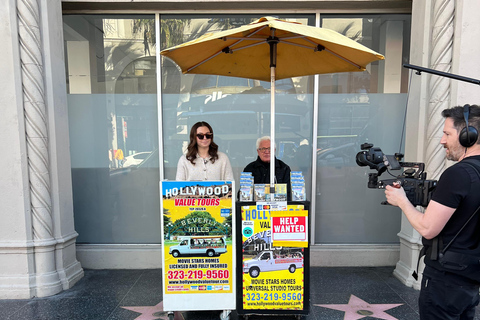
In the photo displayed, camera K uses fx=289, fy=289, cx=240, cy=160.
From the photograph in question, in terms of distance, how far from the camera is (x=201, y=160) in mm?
3240

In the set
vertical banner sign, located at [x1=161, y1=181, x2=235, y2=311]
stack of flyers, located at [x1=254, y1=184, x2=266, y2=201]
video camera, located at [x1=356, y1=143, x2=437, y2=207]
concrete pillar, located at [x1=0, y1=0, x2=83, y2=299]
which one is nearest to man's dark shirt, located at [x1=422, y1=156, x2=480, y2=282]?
video camera, located at [x1=356, y1=143, x2=437, y2=207]

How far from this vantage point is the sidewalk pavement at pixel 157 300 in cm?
317

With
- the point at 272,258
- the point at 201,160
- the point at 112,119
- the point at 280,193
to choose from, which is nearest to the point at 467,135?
the point at 280,193

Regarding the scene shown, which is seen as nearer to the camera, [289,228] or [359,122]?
[289,228]

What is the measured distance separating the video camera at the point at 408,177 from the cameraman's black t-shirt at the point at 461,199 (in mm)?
187

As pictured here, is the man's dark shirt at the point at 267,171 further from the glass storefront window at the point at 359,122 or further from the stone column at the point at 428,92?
the stone column at the point at 428,92

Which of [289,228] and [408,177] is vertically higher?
[408,177]

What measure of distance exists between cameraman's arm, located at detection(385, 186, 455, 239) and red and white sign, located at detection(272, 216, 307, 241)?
103 centimetres

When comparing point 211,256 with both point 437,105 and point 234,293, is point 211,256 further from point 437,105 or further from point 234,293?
point 437,105

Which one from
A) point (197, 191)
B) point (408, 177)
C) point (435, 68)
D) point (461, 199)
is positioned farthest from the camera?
point (435, 68)

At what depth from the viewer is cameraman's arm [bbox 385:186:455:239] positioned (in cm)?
173

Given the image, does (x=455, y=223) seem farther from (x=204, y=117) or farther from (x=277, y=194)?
(x=204, y=117)

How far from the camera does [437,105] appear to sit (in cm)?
351

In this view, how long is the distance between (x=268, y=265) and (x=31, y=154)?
3.12 metres
